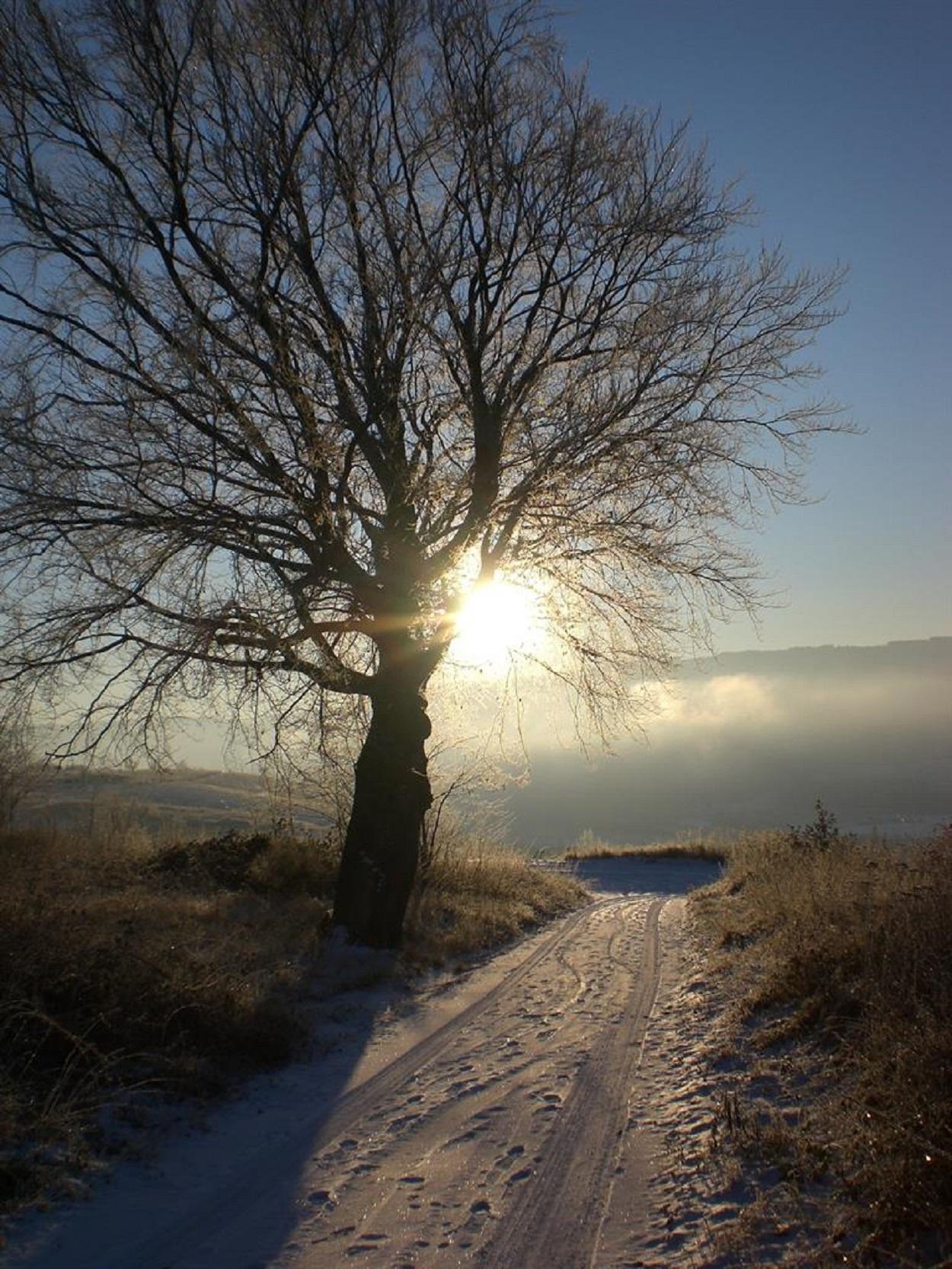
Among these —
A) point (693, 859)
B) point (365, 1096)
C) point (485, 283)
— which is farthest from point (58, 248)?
point (693, 859)

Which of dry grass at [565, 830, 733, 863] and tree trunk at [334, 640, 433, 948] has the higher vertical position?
tree trunk at [334, 640, 433, 948]

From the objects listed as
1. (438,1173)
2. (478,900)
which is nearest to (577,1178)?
(438,1173)

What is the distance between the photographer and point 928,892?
624 cm

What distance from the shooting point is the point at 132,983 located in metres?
5.71

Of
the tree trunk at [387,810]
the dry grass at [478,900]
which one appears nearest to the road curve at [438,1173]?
the tree trunk at [387,810]

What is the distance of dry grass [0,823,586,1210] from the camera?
14.7 feet

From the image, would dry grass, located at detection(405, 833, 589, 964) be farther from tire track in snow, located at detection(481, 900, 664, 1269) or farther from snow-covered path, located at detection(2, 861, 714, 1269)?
tire track in snow, located at detection(481, 900, 664, 1269)

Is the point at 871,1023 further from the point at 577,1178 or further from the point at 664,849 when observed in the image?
the point at 664,849

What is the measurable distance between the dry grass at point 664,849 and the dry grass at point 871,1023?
46.8ft

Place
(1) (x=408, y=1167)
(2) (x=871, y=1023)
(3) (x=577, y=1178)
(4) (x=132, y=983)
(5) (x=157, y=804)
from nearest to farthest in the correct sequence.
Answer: (3) (x=577, y=1178), (1) (x=408, y=1167), (2) (x=871, y=1023), (4) (x=132, y=983), (5) (x=157, y=804)

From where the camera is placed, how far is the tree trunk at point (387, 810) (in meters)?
9.16

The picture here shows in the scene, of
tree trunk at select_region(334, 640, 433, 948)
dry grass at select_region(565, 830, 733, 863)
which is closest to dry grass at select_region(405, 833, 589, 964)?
tree trunk at select_region(334, 640, 433, 948)

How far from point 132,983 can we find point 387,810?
13.1 ft

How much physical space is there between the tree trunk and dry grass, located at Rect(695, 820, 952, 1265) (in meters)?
3.40
